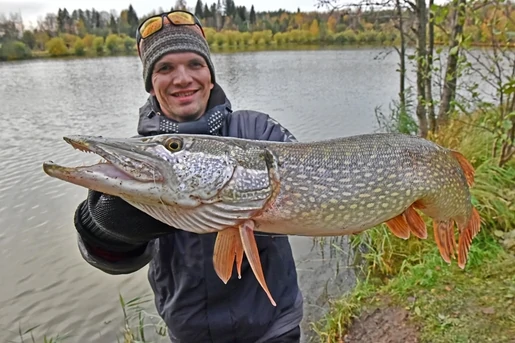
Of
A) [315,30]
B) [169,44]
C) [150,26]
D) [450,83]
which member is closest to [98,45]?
[315,30]

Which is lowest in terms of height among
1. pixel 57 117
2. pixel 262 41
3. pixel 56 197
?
pixel 56 197

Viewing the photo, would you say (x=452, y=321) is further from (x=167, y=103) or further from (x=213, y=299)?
(x=167, y=103)

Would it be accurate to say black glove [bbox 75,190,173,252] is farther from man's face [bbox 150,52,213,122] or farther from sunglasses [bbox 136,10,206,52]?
sunglasses [bbox 136,10,206,52]

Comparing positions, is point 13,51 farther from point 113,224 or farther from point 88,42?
point 113,224

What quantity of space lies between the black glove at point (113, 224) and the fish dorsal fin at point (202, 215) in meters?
0.14

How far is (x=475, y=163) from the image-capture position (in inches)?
155

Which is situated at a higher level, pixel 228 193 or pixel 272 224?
pixel 228 193

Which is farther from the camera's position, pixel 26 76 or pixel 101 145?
pixel 26 76

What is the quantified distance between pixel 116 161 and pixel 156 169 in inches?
4.4

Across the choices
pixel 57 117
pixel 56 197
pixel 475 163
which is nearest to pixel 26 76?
pixel 57 117

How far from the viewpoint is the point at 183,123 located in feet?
5.48

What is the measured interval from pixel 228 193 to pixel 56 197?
5118 mm

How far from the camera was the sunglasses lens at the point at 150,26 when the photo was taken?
75.9 inches

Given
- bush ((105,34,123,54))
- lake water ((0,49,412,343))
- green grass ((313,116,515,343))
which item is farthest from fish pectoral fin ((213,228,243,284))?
bush ((105,34,123,54))
